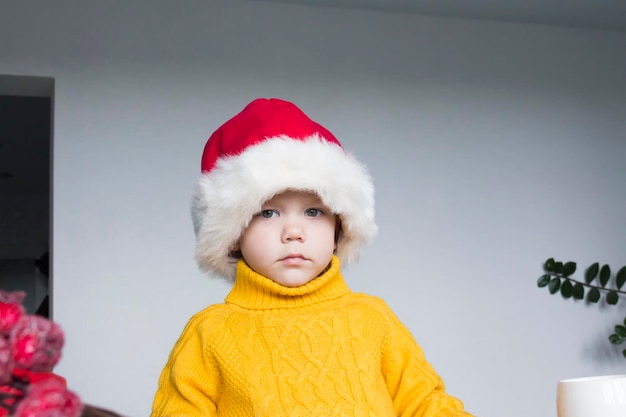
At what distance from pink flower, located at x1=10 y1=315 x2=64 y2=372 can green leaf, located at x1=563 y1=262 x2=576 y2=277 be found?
266 centimetres

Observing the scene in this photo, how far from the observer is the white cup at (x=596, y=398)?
74 centimetres

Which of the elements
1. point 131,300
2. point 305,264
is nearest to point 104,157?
point 131,300

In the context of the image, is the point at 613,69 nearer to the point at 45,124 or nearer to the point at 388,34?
the point at 388,34

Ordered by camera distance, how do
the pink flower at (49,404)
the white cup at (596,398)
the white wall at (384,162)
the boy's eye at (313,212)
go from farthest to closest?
1. the white wall at (384,162)
2. the boy's eye at (313,212)
3. the white cup at (596,398)
4. the pink flower at (49,404)

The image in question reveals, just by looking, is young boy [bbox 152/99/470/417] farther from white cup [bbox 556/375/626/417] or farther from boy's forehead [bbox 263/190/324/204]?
white cup [bbox 556/375/626/417]

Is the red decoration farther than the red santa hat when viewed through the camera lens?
No

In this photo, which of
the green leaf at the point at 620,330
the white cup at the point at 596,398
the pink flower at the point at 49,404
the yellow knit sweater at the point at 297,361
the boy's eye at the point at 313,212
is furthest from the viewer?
the green leaf at the point at 620,330

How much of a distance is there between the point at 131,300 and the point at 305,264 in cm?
144

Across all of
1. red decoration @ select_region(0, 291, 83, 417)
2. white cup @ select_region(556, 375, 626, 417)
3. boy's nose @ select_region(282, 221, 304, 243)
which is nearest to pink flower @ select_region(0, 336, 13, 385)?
→ red decoration @ select_region(0, 291, 83, 417)

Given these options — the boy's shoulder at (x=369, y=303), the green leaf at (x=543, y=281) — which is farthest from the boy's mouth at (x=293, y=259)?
the green leaf at (x=543, y=281)

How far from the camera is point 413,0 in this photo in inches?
104

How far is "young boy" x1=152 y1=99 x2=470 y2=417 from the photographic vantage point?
102 centimetres

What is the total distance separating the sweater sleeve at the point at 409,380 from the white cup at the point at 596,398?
0.94 feet

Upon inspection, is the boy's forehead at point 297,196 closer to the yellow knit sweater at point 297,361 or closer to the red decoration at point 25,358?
the yellow knit sweater at point 297,361
